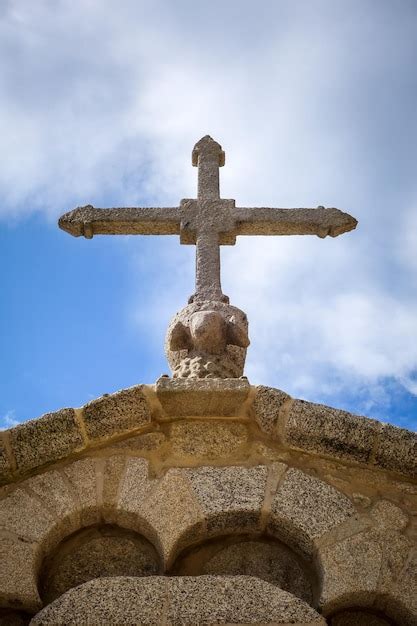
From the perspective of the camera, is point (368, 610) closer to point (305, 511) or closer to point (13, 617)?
point (305, 511)

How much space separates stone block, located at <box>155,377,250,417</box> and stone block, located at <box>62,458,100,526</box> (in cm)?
50

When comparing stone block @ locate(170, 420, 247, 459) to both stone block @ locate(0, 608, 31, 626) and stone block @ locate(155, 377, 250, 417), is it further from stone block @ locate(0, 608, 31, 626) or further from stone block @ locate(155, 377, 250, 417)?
stone block @ locate(0, 608, 31, 626)

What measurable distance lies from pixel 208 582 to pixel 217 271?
244 cm

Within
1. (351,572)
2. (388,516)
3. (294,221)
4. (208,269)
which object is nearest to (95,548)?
(351,572)

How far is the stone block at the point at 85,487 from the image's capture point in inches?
155

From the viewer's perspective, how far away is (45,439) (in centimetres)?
409

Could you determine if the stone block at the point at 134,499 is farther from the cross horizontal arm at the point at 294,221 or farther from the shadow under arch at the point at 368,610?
the cross horizontal arm at the point at 294,221

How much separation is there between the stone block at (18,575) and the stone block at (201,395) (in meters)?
0.99

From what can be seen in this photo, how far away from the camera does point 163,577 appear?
347 cm

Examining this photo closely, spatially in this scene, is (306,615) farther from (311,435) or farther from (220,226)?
(220,226)

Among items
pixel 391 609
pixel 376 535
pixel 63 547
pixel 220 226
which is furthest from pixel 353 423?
pixel 220 226

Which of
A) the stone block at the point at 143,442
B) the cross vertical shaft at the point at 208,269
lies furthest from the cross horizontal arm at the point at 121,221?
the stone block at the point at 143,442

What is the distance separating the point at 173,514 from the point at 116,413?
622 mm

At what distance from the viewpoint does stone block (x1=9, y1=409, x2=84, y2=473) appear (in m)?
4.06
